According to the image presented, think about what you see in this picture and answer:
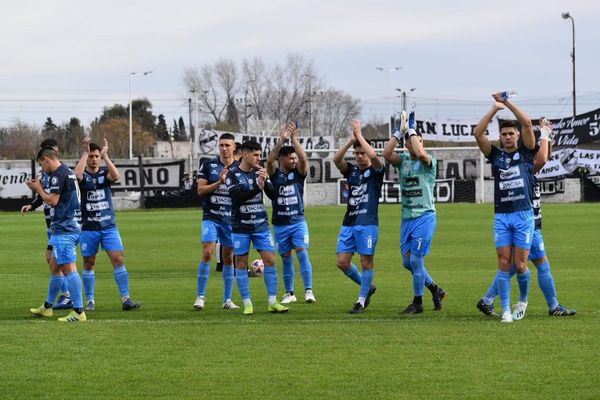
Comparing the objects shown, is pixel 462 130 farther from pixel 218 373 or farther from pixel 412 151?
pixel 218 373

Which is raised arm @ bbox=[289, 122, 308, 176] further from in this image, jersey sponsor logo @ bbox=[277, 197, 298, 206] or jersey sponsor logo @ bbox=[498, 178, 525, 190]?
jersey sponsor logo @ bbox=[498, 178, 525, 190]

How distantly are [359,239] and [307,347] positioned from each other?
3512mm

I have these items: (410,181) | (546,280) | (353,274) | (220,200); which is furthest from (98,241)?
(546,280)

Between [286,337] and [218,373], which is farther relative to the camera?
[286,337]

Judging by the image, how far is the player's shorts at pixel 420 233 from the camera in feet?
42.1

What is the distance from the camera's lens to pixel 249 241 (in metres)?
13.3

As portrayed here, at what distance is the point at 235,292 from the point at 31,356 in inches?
254

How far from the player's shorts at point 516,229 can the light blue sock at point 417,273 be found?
51.1 inches

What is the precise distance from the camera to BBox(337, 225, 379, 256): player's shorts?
13344 mm

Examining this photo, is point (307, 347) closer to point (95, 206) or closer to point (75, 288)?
point (75, 288)

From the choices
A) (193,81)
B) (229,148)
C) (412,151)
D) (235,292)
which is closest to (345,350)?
(412,151)

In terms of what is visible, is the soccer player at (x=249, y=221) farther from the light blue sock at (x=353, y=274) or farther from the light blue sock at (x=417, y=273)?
the light blue sock at (x=417, y=273)

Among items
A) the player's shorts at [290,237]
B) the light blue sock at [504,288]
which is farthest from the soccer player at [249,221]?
the light blue sock at [504,288]

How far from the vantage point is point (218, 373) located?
8945mm
